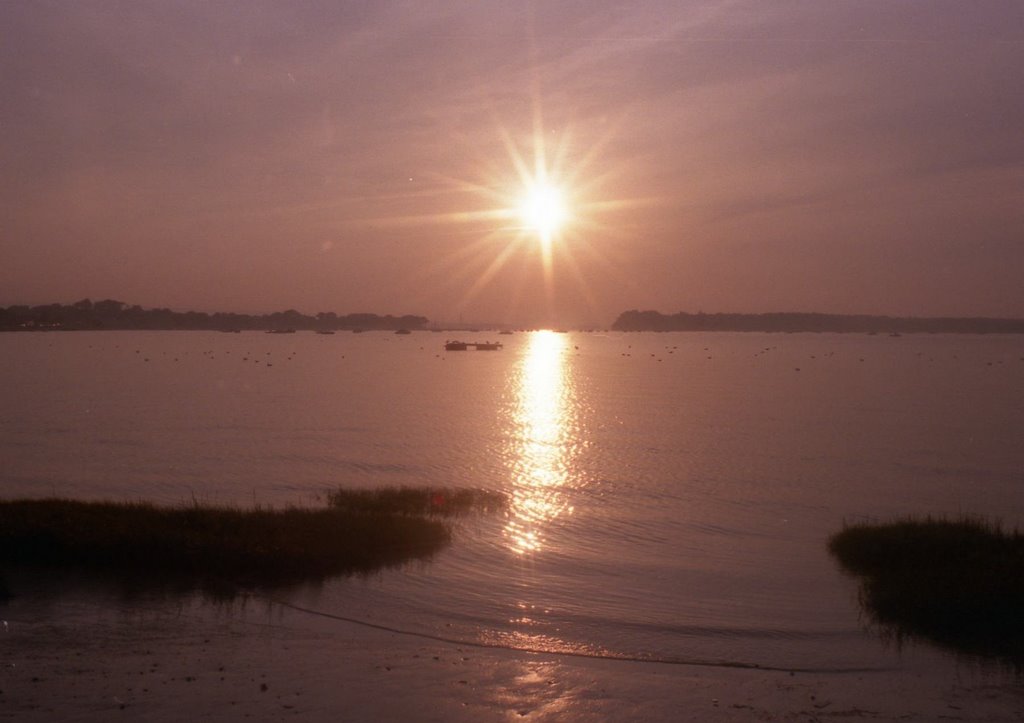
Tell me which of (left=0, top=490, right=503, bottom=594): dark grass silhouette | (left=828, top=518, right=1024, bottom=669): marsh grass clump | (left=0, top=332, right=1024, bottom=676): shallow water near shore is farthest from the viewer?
(left=0, top=490, right=503, bottom=594): dark grass silhouette

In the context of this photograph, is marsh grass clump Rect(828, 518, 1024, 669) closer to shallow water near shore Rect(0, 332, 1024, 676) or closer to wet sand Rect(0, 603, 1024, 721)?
shallow water near shore Rect(0, 332, 1024, 676)

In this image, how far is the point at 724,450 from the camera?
49.0 metres

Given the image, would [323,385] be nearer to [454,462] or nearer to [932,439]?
[454,462]

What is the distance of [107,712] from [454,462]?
1259 inches

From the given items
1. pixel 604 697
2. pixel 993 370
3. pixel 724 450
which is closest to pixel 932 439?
→ pixel 724 450

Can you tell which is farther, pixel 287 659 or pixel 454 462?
pixel 454 462

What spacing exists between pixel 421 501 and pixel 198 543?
36.4ft

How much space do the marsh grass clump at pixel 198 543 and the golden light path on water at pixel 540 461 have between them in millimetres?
5079

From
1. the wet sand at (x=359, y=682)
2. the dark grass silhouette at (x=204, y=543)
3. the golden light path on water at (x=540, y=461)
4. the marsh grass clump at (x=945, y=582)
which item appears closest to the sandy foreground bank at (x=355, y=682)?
the wet sand at (x=359, y=682)

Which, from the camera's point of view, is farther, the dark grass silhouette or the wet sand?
the dark grass silhouette

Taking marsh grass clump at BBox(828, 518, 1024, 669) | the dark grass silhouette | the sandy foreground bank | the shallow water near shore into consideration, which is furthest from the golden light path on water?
the sandy foreground bank

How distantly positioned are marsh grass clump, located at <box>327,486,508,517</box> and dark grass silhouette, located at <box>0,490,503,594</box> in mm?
4313

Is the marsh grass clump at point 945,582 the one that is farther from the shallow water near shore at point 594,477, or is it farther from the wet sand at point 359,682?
the wet sand at point 359,682

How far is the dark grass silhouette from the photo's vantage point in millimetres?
18516
